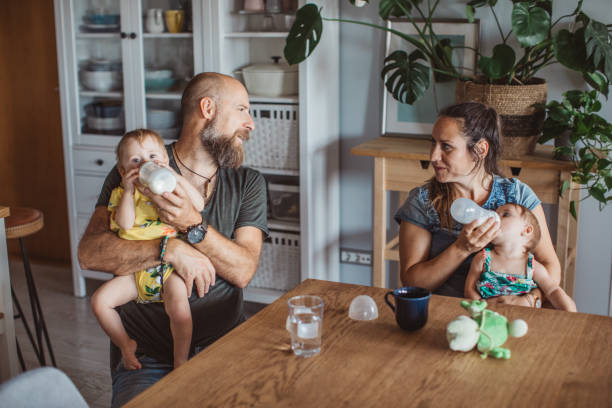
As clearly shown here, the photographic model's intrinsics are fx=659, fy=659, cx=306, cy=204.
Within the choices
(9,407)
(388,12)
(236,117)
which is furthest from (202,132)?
(388,12)

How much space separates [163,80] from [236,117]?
64.6 inches

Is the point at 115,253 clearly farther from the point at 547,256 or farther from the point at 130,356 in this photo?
the point at 547,256

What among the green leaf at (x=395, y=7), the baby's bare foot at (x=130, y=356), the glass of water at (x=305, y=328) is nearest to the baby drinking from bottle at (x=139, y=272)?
the baby's bare foot at (x=130, y=356)

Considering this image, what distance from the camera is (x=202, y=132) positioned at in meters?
1.88

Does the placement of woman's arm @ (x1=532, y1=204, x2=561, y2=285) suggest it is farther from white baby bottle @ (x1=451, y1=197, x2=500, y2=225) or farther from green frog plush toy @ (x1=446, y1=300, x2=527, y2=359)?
green frog plush toy @ (x1=446, y1=300, x2=527, y2=359)

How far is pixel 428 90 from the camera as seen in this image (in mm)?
3090

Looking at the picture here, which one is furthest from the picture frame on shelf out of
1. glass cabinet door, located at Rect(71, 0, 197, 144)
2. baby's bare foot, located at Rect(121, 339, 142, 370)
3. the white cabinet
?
baby's bare foot, located at Rect(121, 339, 142, 370)

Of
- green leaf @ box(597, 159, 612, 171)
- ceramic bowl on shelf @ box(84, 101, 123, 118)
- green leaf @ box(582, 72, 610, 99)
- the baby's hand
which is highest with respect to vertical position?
green leaf @ box(582, 72, 610, 99)

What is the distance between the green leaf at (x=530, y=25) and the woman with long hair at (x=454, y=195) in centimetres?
62

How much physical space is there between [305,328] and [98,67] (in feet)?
8.59

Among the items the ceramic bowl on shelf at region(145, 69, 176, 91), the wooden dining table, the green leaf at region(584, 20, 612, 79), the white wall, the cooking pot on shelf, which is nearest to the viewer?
the wooden dining table

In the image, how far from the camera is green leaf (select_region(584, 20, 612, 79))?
2.37m

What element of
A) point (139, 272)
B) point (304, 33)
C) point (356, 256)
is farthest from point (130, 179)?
point (356, 256)

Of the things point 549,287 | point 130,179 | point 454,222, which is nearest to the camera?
point 130,179
